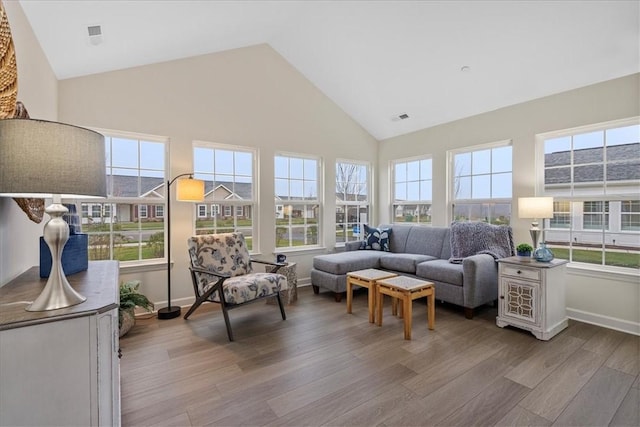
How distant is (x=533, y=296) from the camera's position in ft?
9.25

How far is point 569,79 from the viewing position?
10.6 feet

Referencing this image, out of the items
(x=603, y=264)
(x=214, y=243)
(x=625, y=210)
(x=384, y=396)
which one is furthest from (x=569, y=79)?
(x=214, y=243)

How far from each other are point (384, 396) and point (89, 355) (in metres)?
1.63

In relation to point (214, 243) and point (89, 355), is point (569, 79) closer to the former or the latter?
point (214, 243)

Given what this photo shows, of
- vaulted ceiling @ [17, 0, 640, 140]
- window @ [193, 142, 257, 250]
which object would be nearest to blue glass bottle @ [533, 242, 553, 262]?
vaulted ceiling @ [17, 0, 640, 140]

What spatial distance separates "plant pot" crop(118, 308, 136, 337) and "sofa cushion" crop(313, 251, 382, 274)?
7.23 ft

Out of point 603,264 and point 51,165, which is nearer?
point 51,165

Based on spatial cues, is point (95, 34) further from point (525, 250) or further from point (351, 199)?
point (525, 250)

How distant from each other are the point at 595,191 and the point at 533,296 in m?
1.43

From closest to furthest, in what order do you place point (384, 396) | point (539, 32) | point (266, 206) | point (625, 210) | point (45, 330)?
point (45, 330) < point (384, 396) < point (539, 32) < point (625, 210) < point (266, 206)

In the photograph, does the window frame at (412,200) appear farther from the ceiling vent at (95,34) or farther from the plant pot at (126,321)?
the ceiling vent at (95,34)

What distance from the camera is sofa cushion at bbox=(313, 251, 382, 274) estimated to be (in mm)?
3947

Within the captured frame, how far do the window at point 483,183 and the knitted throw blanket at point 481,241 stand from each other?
0.37 metres

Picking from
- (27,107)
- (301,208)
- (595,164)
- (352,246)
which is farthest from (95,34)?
(595,164)
